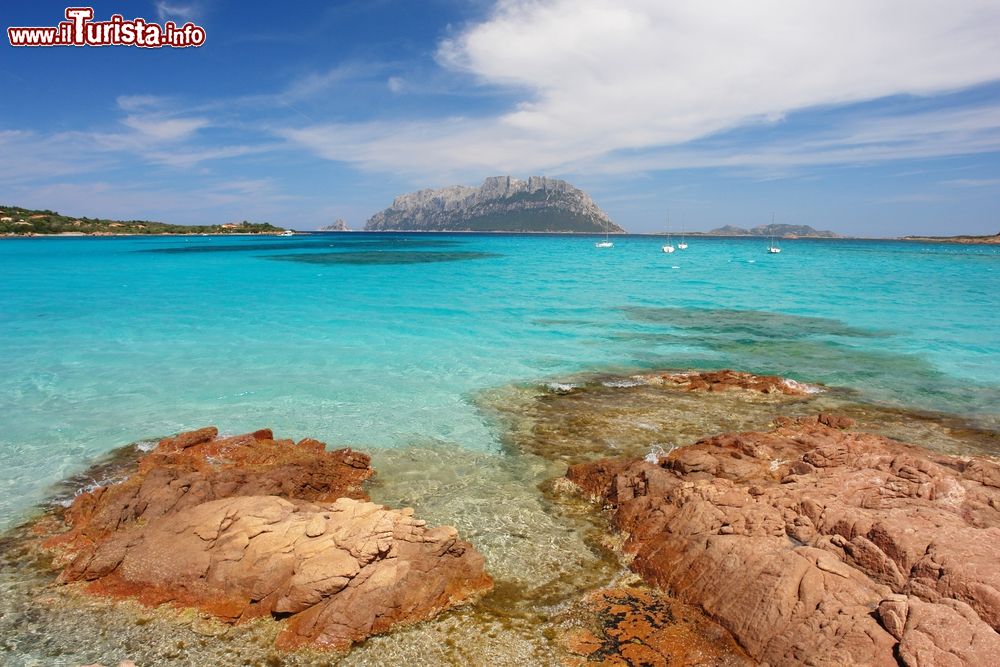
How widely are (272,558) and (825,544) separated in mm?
7558

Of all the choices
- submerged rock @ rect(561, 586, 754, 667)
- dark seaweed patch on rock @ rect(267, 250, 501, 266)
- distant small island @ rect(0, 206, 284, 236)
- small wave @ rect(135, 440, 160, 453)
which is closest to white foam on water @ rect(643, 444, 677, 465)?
submerged rock @ rect(561, 586, 754, 667)

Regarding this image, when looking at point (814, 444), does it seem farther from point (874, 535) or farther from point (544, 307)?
point (544, 307)

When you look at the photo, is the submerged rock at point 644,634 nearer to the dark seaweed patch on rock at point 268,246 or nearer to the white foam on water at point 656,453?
the white foam on water at point 656,453

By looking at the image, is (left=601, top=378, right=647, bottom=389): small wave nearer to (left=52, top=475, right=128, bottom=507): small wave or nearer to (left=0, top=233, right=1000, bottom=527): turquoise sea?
(left=0, top=233, right=1000, bottom=527): turquoise sea

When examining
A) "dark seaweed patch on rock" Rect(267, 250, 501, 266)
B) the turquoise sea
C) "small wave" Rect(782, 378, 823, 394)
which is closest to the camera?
the turquoise sea

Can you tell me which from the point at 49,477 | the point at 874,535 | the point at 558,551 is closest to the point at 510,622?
the point at 558,551

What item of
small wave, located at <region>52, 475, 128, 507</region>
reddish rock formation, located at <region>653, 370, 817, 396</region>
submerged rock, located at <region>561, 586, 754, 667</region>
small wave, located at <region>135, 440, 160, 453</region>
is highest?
reddish rock formation, located at <region>653, 370, 817, 396</region>

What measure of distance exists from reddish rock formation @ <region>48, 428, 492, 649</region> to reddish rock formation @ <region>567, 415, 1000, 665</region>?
10.2 feet

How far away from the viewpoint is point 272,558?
7680 mm

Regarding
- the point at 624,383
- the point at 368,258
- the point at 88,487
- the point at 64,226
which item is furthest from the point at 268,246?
the point at 88,487

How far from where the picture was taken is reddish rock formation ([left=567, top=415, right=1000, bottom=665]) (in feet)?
19.4

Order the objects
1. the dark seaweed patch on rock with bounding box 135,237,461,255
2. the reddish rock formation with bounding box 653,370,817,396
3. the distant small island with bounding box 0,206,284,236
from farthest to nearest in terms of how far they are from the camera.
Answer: the distant small island with bounding box 0,206,284,236 → the dark seaweed patch on rock with bounding box 135,237,461,255 → the reddish rock formation with bounding box 653,370,817,396

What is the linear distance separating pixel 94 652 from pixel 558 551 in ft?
20.0

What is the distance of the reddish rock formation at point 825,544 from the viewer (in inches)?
232
